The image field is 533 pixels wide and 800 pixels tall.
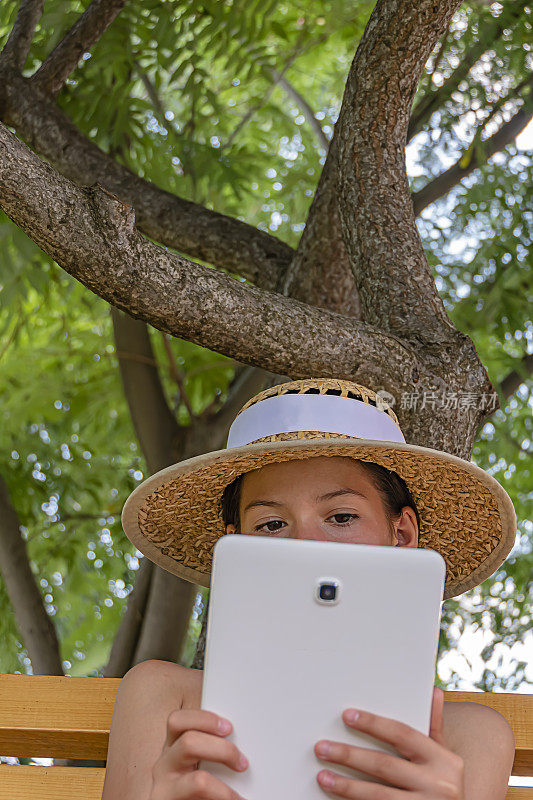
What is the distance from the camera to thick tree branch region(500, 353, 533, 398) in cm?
321

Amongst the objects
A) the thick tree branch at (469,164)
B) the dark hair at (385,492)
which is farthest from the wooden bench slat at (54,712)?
the thick tree branch at (469,164)

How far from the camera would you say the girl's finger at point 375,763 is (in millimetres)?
1084

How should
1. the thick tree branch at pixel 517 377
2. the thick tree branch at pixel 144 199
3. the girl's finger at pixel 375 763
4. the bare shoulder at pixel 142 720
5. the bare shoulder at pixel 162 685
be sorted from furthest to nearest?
the thick tree branch at pixel 517 377 → the thick tree branch at pixel 144 199 → the bare shoulder at pixel 162 685 → the bare shoulder at pixel 142 720 → the girl's finger at pixel 375 763

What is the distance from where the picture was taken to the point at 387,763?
1.09m

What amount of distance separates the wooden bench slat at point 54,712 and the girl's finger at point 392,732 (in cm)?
75

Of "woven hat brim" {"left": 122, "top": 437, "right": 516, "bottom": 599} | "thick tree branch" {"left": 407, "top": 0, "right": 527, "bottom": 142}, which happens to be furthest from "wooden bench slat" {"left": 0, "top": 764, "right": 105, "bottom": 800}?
"thick tree branch" {"left": 407, "top": 0, "right": 527, "bottom": 142}

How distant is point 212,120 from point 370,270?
223cm

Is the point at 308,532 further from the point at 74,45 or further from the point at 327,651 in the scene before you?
the point at 74,45

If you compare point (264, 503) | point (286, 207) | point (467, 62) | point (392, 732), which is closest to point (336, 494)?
point (264, 503)

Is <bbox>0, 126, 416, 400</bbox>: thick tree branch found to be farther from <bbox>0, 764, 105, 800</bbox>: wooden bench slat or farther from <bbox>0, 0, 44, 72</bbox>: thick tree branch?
<bbox>0, 0, 44, 72</bbox>: thick tree branch

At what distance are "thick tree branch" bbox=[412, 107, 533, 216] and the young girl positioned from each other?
174cm

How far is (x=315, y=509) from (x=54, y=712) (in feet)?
2.08

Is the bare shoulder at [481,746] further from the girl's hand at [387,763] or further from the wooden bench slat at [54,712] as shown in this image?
the wooden bench slat at [54,712]

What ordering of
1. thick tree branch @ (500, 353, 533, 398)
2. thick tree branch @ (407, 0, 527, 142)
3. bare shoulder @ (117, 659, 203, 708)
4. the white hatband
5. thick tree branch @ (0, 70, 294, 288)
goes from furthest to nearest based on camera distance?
thick tree branch @ (500, 353, 533, 398)
thick tree branch @ (407, 0, 527, 142)
thick tree branch @ (0, 70, 294, 288)
the white hatband
bare shoulder @ (117, 659, 203, 708)
